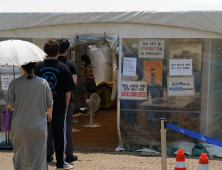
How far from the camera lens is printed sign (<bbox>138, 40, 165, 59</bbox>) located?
20.2 feet

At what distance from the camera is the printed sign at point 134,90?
620cm

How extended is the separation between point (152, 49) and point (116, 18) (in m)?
0.86

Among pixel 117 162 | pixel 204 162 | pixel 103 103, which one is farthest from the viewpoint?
pixel 103 103

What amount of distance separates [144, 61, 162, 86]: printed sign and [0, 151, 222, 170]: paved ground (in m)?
1.35

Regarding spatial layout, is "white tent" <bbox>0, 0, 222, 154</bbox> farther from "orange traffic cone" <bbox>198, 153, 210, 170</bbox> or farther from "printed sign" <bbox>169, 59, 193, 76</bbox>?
"orange traffic cone" <bbox>198, 153, 210, 170</bbox>

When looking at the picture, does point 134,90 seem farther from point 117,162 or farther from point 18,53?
point 18,53

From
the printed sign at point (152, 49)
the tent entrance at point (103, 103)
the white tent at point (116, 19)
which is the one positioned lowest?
the tent entrance at point (103, 103)

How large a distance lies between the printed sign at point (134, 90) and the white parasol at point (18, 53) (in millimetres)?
2322

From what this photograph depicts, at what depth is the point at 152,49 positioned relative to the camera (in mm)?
6168

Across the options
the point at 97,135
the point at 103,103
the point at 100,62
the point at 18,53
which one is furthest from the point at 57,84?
the point at 100,62

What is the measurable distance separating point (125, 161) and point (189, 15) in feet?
8.96

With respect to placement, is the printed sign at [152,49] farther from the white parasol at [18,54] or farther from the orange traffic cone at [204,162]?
the orange traffic cone at [204,162]

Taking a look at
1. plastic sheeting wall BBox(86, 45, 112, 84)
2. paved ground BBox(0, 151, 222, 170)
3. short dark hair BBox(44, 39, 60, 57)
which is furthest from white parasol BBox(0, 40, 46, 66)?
plastic sheeting wall BBox(86, 45, 112, 84)

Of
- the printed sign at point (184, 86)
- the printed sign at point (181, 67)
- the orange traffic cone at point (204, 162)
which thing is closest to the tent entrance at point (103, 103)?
the printed sign at point (181, 67)
